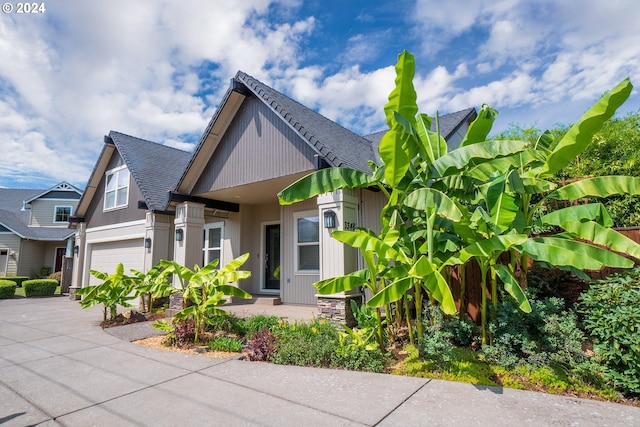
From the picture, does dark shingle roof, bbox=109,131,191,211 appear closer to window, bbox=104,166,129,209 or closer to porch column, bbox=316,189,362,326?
window, bbox=104,166,129,209

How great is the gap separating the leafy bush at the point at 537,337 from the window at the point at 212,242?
369 inches

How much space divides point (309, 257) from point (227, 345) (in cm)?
426

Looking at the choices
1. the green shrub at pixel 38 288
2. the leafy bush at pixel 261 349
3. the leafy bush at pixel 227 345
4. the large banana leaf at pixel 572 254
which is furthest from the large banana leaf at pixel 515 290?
the green shrub at pixel 38 288

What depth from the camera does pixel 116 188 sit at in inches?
559

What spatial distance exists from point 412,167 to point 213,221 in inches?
336

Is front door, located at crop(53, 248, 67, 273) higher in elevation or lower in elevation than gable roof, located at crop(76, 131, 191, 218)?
lower

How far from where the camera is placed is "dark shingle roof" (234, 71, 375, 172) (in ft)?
23.6

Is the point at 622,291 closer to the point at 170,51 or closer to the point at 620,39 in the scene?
the point at 620,39

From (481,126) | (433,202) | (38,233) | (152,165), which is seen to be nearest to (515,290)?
(433,202)

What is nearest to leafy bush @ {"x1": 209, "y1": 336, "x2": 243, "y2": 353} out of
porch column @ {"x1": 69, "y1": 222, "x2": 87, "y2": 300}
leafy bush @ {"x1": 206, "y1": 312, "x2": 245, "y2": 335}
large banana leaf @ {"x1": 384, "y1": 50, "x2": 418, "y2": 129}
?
leafy bush @ {"x1": 206, "y1": 312, "x2": 245, "y2": 335}

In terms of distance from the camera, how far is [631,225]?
589 centimetres

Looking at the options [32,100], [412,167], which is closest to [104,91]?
[32,100]

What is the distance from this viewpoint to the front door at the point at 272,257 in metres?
11.0

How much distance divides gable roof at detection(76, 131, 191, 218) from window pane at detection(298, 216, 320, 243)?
15.4ft
